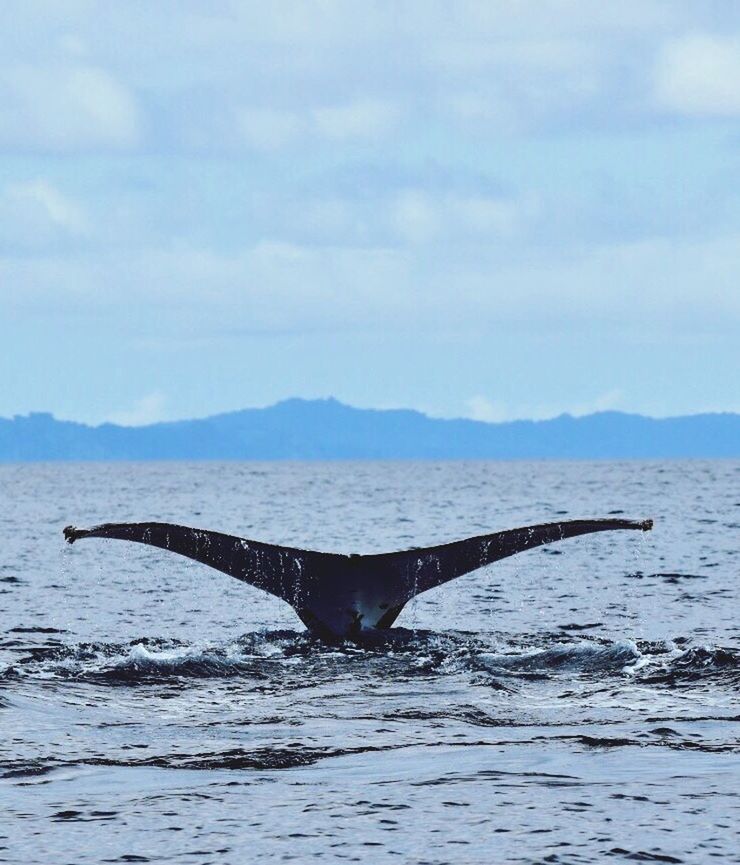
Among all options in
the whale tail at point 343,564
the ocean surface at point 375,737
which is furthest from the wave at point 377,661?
the whale tail at point 343,564

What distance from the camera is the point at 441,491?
101 metres

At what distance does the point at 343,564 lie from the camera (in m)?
13.0

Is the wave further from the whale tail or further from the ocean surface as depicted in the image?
the whale tail

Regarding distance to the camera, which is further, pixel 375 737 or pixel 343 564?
pixel 343 564

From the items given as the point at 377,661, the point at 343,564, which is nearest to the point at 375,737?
the point at 343,564

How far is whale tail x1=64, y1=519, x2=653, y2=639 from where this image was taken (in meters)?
12.6

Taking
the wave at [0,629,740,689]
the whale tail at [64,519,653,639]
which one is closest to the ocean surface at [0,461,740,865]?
the wave at [0,629,740,689]

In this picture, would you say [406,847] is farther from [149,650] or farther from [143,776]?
[149,650]

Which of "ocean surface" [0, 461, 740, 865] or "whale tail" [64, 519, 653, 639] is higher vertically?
"whale tail" [64, 519, 653, 639]

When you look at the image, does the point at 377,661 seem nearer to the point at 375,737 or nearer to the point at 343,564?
the point at 343,564

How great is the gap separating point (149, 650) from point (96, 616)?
6382 millimetres

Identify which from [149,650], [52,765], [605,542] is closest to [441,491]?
[605,542]

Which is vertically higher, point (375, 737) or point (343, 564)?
point (343, 564)

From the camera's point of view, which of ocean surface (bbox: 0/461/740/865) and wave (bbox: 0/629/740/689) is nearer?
ocean surface (bbox: 0/461/740/865)
